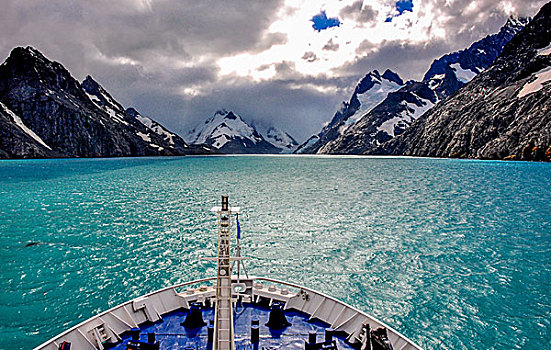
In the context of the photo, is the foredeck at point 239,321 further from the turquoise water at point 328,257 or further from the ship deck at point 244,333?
the turquoise water at point 328,257

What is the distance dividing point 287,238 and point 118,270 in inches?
882

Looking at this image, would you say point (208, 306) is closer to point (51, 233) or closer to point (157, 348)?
point (157, 348)

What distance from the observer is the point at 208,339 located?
1886cm

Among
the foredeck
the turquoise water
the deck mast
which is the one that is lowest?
the turquoise water

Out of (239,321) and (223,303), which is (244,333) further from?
(223,303)

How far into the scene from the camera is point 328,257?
3988 cm

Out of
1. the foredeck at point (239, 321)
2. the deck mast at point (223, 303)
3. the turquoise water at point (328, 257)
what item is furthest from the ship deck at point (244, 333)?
the turquoise water at point (328, 257)

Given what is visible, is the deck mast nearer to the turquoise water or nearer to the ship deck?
the ship deck

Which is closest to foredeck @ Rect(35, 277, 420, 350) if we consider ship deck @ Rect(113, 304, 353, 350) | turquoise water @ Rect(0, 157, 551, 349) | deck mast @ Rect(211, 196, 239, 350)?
ship deck @ Rect(113, 304, 353, 350)

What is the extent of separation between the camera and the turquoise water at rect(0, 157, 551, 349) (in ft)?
84.1

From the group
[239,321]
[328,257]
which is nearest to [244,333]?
[239,321]

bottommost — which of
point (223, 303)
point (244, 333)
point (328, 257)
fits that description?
point (328, 257)

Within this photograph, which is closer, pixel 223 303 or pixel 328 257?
pixel 223 303

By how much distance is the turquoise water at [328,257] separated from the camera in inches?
1009
